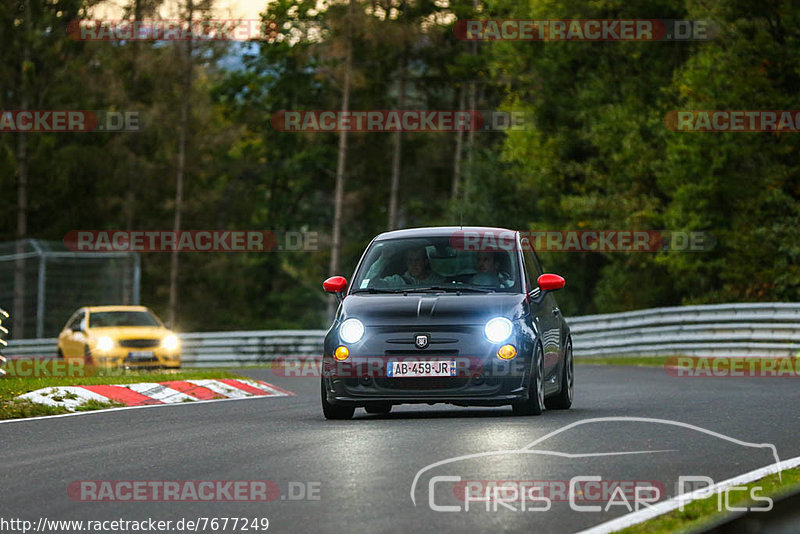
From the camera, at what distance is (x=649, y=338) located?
31.7m

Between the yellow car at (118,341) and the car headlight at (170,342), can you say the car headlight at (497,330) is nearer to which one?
the yellow car at (118,341)

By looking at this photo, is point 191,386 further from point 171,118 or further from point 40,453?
point 171,118

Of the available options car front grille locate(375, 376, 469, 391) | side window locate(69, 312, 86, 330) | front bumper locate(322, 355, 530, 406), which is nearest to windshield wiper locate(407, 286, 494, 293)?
front bumper locate(322, 355, 530, 406)

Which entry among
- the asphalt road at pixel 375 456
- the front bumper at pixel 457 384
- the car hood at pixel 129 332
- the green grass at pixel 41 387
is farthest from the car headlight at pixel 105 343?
the front bumper at pixel 457 384

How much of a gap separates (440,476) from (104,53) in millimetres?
53250

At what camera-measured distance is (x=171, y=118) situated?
58312 mm

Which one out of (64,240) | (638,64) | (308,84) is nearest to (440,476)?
(638,64)

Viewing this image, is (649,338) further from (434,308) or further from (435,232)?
(434,308)

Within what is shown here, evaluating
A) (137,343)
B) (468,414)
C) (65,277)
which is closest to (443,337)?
(468,414)

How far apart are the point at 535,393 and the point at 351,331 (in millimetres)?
1665

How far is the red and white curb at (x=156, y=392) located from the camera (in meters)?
15.1

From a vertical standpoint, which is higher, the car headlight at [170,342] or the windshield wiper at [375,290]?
the windshield wiper at [375,290]

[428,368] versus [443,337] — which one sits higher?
[443,337]

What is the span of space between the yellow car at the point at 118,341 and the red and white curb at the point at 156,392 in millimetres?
9661
